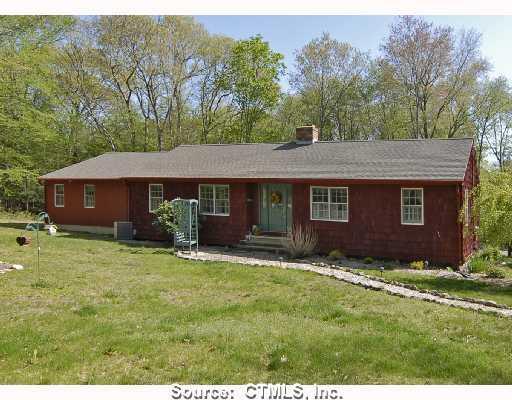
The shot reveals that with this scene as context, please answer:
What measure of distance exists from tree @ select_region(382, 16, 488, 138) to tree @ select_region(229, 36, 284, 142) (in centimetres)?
875

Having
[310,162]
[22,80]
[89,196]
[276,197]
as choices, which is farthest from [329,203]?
[22,80]

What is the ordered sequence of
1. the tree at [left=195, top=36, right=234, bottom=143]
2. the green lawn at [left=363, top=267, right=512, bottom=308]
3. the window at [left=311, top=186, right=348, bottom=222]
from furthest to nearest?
the tree at [left=195, top=36, right=234, bottom=143], the window at [left=311, top=186, right=348, bottom=222], the green lawn at [left=363, top=267, right=512, bottom=308]

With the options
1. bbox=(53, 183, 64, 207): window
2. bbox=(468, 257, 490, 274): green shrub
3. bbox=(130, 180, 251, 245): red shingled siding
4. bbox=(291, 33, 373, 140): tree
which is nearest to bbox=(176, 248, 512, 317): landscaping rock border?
bbox=(130, 180, 251, 245): red shingled siding

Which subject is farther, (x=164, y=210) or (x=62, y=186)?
(x=62, y=186)

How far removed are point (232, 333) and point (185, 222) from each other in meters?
10.1

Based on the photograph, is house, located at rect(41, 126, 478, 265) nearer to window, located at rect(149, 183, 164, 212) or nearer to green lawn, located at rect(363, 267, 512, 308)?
window, located at rect(149, 183, 164, 212)

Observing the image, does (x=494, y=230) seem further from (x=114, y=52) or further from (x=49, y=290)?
(x=114, y=52)

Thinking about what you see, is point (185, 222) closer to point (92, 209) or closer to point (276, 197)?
point (276, 197)

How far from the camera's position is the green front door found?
17.6 metres

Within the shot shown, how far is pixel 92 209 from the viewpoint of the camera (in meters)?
22.2

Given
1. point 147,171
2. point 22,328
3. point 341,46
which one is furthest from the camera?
point 341,46

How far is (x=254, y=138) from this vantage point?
131 feet
